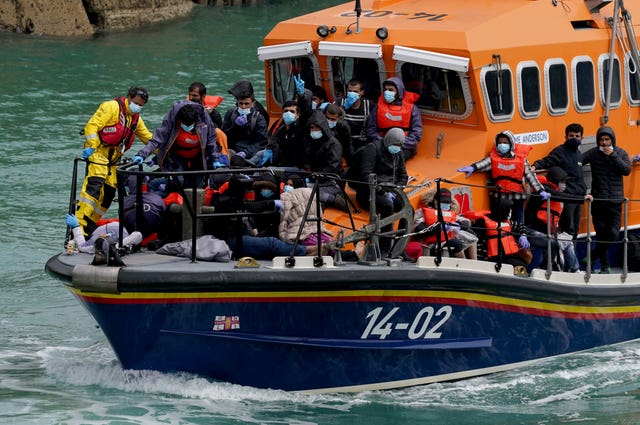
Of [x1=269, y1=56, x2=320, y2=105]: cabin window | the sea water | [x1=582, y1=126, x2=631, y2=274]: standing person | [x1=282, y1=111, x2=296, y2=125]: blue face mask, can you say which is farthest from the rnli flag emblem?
[x1=582, y1=126, x2=631, y2=274]: standing person

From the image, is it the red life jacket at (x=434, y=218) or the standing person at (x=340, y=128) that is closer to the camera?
the red life jacket at (x=434, y=218)

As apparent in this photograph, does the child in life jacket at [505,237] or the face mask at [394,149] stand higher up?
the face mask at [394,149]

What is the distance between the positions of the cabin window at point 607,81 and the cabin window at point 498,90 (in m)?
1.06

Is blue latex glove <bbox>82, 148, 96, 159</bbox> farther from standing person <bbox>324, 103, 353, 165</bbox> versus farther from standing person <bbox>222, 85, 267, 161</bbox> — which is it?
standing person <bbox>324, 103, 353, 165</bbox>

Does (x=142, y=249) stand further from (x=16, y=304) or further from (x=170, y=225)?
(x=16, y=304)

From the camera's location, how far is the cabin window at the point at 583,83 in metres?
10.7

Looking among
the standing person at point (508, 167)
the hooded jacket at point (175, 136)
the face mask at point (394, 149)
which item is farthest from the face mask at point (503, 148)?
the hooded jacket at point (175, 136)

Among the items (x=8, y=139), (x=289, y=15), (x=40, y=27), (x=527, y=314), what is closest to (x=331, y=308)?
(x=527, y=314)

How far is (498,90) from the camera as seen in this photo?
10.2m

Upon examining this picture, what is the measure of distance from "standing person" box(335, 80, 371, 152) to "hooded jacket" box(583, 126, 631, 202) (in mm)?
1900

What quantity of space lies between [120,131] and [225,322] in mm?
2657

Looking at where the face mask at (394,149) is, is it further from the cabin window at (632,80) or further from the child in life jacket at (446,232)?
the cabin window at (632,80)

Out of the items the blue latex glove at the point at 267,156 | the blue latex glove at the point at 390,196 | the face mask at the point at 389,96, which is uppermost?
the face mask at the point at 389,96

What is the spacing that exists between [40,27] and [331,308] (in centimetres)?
1903
